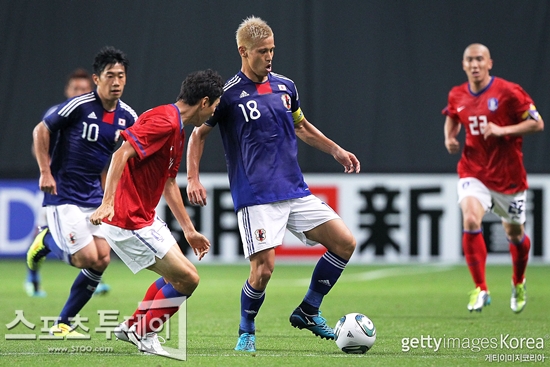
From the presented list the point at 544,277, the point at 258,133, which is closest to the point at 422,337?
the point at 258,133

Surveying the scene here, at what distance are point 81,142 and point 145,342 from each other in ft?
6.69

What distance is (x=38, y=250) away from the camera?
25.0ft

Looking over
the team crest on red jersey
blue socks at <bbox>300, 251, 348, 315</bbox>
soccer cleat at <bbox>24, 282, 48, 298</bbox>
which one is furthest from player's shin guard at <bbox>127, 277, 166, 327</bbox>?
soccer cleat at <bbox>24, 282, 48, 298</bbox>

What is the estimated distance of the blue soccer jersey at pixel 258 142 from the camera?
592cm

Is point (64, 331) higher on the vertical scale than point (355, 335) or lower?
lower

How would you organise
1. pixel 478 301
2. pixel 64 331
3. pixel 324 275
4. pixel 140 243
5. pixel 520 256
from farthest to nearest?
pixel 520 256, pixel 478 301, pixel 64 331, pixel 324 275, pixel 140 243

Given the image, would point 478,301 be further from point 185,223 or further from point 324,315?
point 185,223

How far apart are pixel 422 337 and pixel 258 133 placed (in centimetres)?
191

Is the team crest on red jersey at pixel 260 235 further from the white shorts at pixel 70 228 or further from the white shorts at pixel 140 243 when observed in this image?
the white shorts at pixel 70 228

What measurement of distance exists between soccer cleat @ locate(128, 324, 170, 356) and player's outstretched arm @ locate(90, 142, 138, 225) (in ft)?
3.08

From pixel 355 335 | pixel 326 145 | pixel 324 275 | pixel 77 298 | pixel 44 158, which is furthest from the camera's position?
pixel 44 158

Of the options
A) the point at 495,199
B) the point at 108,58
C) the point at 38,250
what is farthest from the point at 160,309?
the point at 495,199

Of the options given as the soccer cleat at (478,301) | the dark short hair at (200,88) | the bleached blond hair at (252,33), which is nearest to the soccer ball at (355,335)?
the dark short hair at (200,88)

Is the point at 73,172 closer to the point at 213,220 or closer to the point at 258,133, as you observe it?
the point at 258,133
